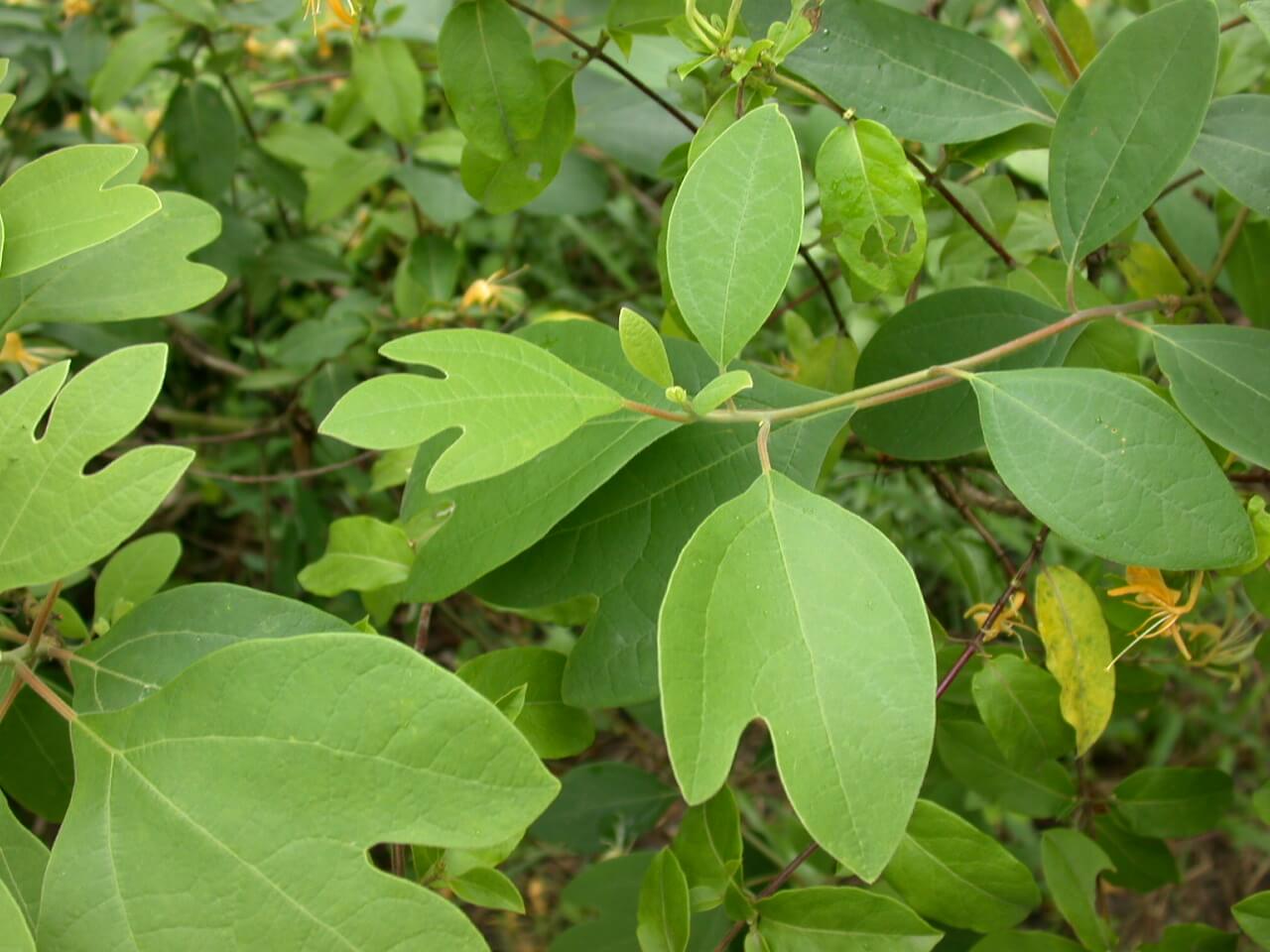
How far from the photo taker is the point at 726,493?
736mm

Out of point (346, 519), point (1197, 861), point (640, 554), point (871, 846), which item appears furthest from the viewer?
point (1197, 861)

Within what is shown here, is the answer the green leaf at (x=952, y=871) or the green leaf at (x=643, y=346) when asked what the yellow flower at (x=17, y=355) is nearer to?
the green leaf at (x=643, y=346)

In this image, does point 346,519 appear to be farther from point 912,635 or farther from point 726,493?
point 912,635

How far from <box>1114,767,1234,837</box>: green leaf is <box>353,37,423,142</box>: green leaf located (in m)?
1.12

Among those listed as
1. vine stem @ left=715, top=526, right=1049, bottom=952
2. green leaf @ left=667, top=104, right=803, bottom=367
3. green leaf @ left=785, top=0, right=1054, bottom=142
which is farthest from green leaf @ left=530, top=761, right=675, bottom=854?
green leaf @ left=785, top=0, right=1054, bottom=142

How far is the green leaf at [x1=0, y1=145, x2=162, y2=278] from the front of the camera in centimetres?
72

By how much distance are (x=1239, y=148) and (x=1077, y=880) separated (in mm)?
590

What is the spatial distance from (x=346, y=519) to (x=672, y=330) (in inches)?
13.1

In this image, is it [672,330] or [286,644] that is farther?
[672,330]

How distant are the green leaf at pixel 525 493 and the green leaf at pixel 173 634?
81 mm

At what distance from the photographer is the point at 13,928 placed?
1.80 feet

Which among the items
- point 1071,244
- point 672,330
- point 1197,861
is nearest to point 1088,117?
point 1071,244

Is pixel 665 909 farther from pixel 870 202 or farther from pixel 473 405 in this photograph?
pixel 870 202

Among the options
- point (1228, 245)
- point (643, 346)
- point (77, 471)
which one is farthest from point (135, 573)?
point (1228, 245)
